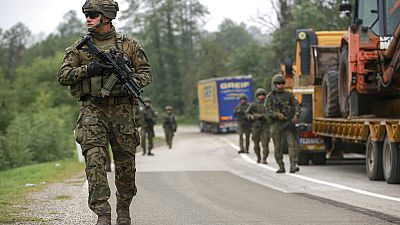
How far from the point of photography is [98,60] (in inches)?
311

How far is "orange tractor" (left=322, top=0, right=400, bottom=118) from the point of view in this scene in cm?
1488

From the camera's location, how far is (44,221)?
8.80 m

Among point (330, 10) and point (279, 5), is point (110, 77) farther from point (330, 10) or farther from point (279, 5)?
point (279, 5)

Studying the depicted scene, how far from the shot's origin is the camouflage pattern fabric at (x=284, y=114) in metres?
17.0

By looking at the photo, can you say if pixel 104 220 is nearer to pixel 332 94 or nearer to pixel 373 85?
pixel 373 85

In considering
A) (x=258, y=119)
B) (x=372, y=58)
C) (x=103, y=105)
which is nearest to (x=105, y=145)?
(x=103, y=105)

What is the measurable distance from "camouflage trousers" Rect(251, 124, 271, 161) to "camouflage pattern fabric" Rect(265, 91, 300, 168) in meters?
2.64

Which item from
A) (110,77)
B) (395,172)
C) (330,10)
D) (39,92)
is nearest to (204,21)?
(39,92)

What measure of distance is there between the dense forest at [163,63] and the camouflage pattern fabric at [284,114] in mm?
17761

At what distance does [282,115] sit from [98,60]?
30.8 ft

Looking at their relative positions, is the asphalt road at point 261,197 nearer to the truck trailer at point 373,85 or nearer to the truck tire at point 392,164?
the truck tire at point 392,164

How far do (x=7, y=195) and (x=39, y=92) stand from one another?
64643 mm

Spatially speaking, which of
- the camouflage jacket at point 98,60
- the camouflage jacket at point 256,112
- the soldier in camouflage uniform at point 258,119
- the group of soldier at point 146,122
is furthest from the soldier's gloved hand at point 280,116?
the camouflage jacket at point 98,60

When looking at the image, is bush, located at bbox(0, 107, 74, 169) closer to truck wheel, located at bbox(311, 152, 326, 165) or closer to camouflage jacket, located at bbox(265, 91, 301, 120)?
truck wheel, located at bbox(311, 152, 326, 165)
